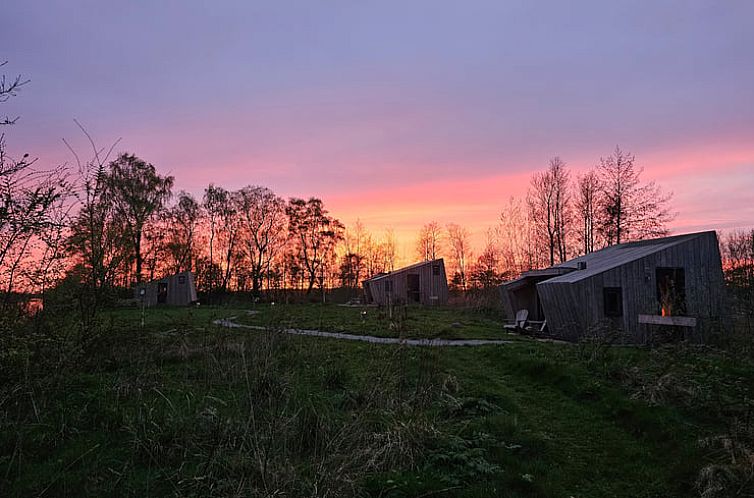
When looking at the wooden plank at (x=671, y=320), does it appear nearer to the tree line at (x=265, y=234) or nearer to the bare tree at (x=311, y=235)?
the tree line at (x=265, y=234)

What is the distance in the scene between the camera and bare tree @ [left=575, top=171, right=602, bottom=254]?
23.7 meters

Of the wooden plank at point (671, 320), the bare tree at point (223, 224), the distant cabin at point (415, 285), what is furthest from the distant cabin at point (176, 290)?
the wooden plank at point (671, 320)

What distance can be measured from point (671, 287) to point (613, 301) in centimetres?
173

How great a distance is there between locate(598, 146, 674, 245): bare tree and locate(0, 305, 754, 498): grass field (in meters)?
16.4

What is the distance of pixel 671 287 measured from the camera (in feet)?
39.9

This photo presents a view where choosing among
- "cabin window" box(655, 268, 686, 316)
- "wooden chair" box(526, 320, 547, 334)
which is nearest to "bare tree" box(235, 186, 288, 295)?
"wooden chair" box(526, 320, 547, 334)

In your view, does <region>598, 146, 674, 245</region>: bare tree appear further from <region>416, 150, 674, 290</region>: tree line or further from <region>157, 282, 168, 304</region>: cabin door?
<region>157, 282, 168, 304</region>: cabin door

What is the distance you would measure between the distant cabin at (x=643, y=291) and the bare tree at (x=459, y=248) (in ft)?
75.2

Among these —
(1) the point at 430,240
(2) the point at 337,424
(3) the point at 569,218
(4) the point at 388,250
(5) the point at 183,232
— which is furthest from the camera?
(4) the point at 388,250

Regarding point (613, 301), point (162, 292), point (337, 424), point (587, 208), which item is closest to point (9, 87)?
point (337, 424)

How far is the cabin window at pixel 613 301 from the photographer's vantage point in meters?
11.8

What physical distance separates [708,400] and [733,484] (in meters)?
1.87

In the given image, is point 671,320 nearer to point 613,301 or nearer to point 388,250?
point 613,301

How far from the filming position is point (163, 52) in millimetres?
11211
